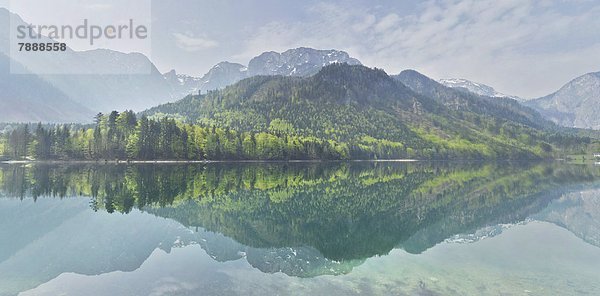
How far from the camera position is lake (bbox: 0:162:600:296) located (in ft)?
80.9

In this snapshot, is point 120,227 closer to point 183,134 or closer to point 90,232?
point 90,232

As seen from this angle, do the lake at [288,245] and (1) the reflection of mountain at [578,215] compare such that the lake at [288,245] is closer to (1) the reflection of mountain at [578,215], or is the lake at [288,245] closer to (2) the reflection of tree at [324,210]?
(2) the reflection of tree at [324,210]

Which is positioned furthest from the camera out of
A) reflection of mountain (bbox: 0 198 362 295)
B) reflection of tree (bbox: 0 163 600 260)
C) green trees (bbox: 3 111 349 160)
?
green trees (bbox: 3 111 349 160)

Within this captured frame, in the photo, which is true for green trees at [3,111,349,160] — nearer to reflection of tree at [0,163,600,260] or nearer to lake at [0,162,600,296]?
reflection of tree at [0,163,600,260]

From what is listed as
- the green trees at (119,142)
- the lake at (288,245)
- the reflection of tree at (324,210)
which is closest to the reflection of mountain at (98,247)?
the lake at (288,245)

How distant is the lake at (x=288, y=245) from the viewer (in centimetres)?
2467

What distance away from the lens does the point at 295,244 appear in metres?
37.1

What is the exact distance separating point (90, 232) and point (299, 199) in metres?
36.3

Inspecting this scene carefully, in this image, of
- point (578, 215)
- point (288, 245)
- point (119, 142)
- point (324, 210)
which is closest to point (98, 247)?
point (288, 245)

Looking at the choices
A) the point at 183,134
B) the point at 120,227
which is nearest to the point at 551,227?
the point at 120,227

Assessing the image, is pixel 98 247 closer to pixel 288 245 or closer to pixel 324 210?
pixel 288 245

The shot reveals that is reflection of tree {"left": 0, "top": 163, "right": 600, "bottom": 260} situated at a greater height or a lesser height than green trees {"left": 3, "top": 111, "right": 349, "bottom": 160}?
lesser

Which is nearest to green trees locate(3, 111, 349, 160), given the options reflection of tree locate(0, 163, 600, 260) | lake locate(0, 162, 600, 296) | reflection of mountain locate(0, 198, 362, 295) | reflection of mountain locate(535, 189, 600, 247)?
reflection of tree locate(0, 163, 600, 260)

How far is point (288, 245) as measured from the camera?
36781 mm
